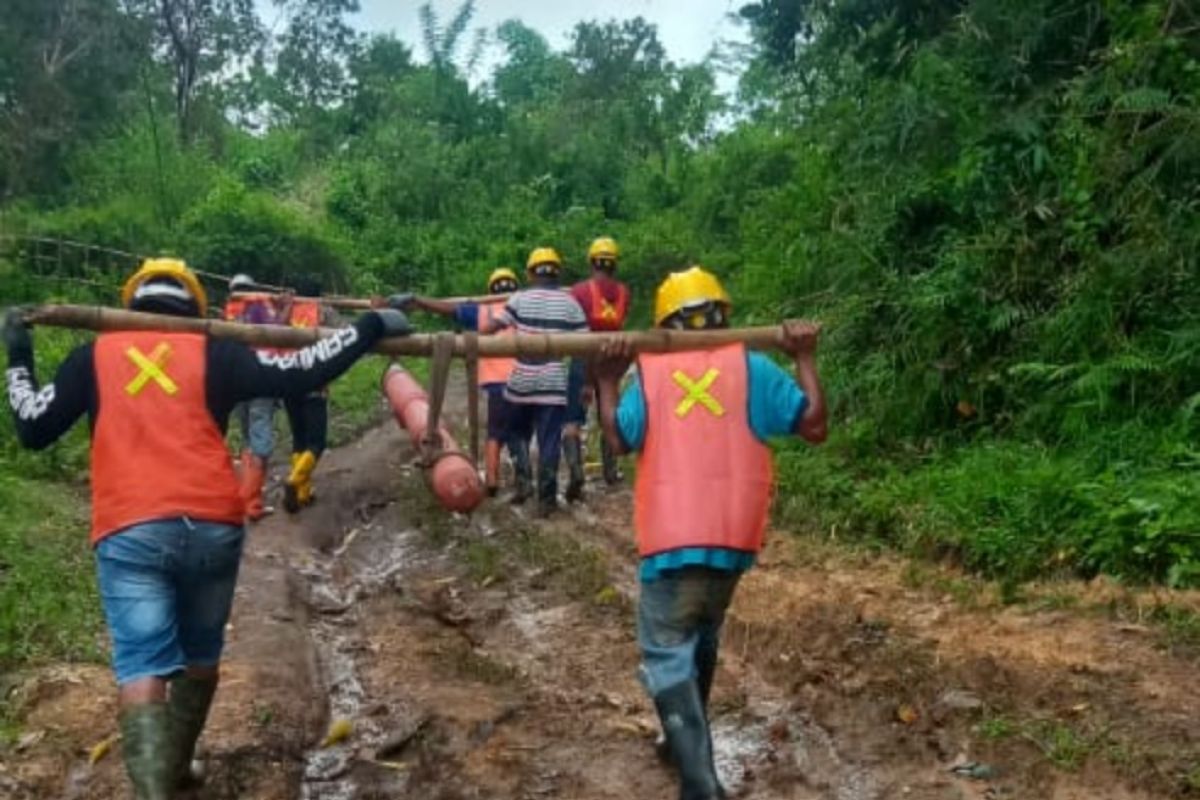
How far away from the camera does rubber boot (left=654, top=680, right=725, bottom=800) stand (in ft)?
14.3

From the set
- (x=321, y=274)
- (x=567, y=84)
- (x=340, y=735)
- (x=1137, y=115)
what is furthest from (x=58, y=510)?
(x=567, y=84)

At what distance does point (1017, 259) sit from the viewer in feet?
30.4

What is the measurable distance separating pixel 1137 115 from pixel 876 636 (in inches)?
170

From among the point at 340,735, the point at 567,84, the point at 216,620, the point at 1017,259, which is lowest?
the point at 340,735

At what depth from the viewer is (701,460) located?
451 cm

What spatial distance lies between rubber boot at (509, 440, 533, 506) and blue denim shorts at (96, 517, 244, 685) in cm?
593

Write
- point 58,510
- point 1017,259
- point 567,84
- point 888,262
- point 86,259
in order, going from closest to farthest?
point 1017,259, point 58,510, point 888,262, point 86,259, point 567,84

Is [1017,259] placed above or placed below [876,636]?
above

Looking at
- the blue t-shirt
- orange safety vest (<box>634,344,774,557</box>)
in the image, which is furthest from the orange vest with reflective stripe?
orange safety vest (<box>634,344,774,557</box>)

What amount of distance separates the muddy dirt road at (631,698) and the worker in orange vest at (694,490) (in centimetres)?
62

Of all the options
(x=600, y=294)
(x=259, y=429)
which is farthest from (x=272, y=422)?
(x=600, y=294)

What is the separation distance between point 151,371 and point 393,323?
2.96 feet

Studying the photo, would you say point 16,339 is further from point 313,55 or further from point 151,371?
point 313,55

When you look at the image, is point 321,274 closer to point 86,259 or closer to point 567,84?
point 86,259
